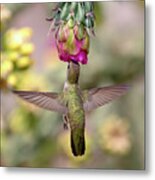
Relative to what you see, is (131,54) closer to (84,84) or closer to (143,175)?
(84,84)

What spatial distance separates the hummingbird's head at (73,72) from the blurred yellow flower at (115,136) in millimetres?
184

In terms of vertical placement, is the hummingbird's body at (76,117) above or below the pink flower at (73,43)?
below

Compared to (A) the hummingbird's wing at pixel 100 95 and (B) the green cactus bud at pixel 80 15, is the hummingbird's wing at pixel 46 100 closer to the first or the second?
(A) the hummingbird's wing at pixel 100 95

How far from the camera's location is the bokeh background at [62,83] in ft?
5.74

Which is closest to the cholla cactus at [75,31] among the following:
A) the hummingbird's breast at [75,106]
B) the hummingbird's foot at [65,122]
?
the hummingbird's breast at [75,106]

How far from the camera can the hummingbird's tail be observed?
5.83 feet

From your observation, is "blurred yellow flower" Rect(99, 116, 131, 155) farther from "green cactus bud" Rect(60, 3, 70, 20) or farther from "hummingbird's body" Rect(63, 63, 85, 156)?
"green cactus bud" Rect(60, 3, 70, 20)

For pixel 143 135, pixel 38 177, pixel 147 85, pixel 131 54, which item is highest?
pixel 131 54

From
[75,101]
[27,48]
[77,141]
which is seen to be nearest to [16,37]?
[27,48]

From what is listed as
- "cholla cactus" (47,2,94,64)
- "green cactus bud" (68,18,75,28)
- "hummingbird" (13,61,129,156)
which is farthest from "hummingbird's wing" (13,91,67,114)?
"green cactus bud" (68,18,75,28)

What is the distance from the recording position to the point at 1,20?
183cm

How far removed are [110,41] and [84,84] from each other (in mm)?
175

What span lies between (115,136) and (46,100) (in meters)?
0.27

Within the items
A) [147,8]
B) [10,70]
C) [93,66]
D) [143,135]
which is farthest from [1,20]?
[143,135]
